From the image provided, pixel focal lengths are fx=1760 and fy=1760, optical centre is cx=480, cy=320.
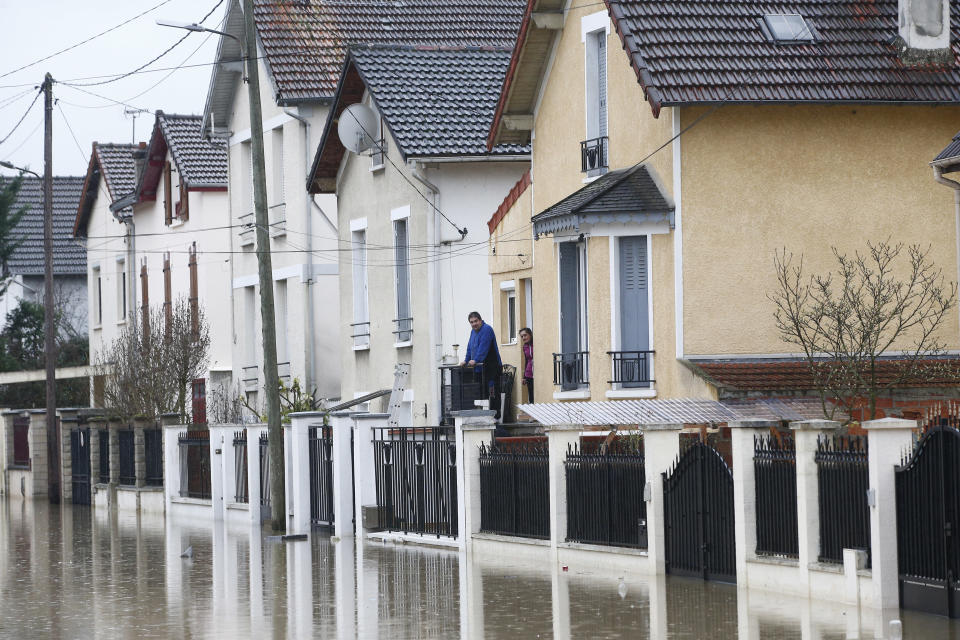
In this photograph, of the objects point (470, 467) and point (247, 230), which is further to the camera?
point (247, 230)

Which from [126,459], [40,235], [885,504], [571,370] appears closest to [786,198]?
[571,370]

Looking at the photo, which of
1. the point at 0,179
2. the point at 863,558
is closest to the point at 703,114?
the point at 863,558

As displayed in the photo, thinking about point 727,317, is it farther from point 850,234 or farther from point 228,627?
point 228,627

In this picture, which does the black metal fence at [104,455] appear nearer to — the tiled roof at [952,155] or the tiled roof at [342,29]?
the tiled roof at [342,29]

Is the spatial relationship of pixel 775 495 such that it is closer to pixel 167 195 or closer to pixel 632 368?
pixel 632 368

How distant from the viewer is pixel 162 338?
40.3 meters

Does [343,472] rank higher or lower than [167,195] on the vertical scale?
lower

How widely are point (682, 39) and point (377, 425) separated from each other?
688cm

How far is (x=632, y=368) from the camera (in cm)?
2552

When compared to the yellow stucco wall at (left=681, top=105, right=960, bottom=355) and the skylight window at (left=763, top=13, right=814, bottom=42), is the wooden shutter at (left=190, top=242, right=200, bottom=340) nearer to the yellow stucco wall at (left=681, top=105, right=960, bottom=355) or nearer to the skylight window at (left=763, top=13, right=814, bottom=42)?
the yellow stucco wall at (left=681, top=105, right=960, bottom=355)

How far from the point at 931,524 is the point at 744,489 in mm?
2560

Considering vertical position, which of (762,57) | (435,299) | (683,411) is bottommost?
(683,411)

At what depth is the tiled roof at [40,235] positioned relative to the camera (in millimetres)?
61438

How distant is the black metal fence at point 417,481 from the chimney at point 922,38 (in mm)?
8440
